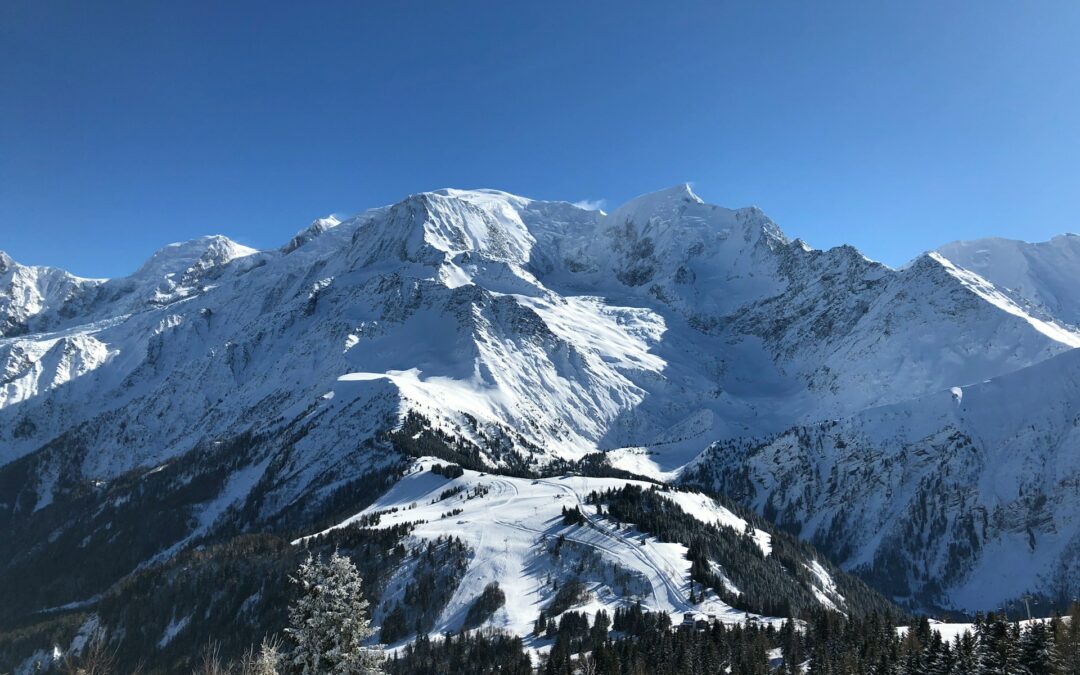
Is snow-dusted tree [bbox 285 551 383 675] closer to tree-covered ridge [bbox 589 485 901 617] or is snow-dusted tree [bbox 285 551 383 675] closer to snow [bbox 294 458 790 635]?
snow [bbox 294 458 790 635]

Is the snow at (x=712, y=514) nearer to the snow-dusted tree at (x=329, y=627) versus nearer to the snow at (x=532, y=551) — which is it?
the snow at (x=532, y=551)

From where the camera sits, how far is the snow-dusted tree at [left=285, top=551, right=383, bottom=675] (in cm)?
3344

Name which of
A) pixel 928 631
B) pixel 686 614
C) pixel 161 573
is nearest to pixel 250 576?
pixel 161 573

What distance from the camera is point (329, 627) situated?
3369 centimetres

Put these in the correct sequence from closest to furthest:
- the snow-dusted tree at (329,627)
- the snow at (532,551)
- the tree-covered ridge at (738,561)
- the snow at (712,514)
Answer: the snow-dusted tree at (329,627) < the snow at (532,551) < the tree-covered ridge at (738,561) < the snow at (712,514)

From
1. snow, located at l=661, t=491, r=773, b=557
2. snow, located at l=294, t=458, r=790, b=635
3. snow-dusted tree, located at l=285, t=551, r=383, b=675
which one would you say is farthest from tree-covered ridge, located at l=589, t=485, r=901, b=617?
snow-dusted tree, located at l=285, t=551, r=383, b=675

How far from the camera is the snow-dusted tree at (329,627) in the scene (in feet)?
110

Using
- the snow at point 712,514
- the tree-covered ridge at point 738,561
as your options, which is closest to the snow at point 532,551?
the tree-covered ridge at point 738,561

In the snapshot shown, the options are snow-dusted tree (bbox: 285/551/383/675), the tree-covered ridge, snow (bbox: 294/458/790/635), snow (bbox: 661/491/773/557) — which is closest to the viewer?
snow-dusted tree (bbox: 285/551/383/675)

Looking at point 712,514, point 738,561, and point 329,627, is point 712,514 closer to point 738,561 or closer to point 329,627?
point 738,561

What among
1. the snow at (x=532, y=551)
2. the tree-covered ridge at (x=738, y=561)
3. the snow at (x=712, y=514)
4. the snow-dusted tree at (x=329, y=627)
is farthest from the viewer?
the snow at (x=712, y=514)

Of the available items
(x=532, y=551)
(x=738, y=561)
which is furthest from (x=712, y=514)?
(x=532, y=551)

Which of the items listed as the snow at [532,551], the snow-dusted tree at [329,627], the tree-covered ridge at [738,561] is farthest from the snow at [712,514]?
the snow-dusted tree at [329,627]

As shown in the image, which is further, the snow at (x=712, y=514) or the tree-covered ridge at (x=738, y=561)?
the snow at (x=712, y=514)
